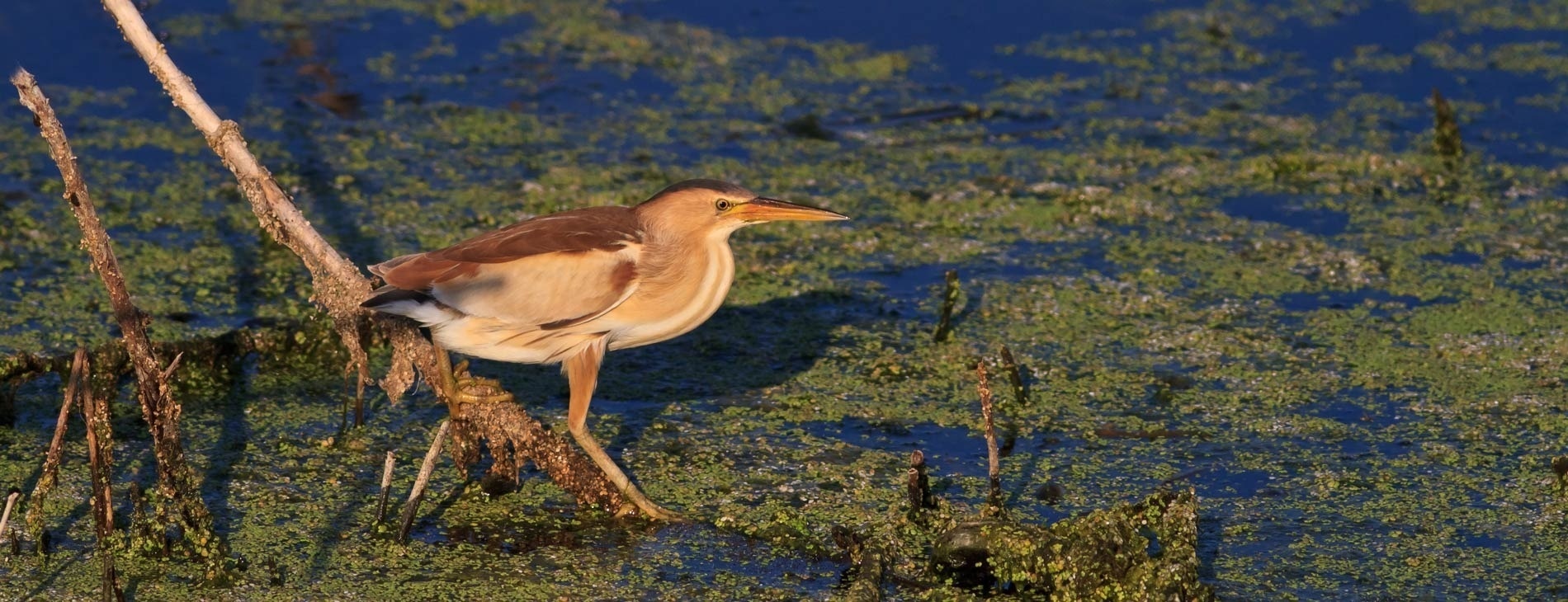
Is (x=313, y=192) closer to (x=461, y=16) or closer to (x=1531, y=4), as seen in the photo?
(x=461, y=16)

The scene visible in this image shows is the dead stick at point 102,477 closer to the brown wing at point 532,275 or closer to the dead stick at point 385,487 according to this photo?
the dead stick at point 385,487

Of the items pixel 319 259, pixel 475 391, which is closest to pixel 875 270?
pixel 475 391

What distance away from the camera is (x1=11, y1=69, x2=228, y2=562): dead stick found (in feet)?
8.98

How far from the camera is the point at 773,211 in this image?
11.3 ft

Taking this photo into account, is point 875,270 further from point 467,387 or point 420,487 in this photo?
point 420,487

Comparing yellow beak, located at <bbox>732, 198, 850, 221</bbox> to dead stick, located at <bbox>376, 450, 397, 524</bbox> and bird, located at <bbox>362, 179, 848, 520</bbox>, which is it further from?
dead stick, located at <bbox>376, 450, 397, 524</bbox>

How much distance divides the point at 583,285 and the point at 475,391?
A: 11.9 inches

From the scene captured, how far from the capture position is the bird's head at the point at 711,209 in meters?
3.41

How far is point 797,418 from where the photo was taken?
378 centimetres

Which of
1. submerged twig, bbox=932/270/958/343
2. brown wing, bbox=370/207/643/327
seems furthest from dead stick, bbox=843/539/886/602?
submerged twig, bbox=932/270/958/343

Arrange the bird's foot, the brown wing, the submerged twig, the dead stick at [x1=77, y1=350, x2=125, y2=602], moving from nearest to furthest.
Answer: the dead stick at [x1=77, y1=350, x2=125, y2=602] < the brown wing < the bird's foot < the submerged twig

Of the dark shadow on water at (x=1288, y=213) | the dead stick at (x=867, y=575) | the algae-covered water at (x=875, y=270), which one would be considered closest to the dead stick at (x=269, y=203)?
the algae-covered water at (x=875, y=270)

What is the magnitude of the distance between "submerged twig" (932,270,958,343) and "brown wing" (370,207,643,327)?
96 centimetres

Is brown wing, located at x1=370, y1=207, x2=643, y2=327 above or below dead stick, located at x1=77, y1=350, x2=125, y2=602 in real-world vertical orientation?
above
